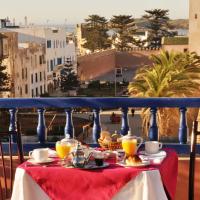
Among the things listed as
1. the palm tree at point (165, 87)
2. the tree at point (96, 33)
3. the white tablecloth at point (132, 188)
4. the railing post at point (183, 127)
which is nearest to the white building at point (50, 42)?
the tree at point (96, 33)

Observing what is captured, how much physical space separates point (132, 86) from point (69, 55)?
44.4 meters

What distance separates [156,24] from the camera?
6744 cm

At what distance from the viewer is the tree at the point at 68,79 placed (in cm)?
5022

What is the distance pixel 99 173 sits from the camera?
3238mm

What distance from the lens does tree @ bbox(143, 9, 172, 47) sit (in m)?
66.2

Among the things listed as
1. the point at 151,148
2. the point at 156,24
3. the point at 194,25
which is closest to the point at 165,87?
the point at 151,148

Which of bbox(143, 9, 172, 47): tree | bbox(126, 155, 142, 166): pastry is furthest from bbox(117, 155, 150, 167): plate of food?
bbox(143, 9, 172, 47): tree

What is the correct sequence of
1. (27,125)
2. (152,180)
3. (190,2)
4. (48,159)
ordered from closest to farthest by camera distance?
(152,180)
(48,159)
(27,125)
(190,2)

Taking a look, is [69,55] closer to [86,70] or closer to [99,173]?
[86,70]

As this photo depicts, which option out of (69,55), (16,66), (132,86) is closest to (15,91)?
(16,66)

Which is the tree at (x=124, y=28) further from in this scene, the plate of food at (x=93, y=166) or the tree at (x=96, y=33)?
the plate of food at (x=93, y=166)

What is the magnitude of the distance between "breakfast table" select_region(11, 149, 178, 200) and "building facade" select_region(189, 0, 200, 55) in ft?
100

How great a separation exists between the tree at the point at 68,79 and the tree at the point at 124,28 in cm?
1316

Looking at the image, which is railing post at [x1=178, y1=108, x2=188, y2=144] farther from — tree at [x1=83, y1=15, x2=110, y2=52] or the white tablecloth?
tree at [x1=83, y1=15, x2=110, y2=52]
